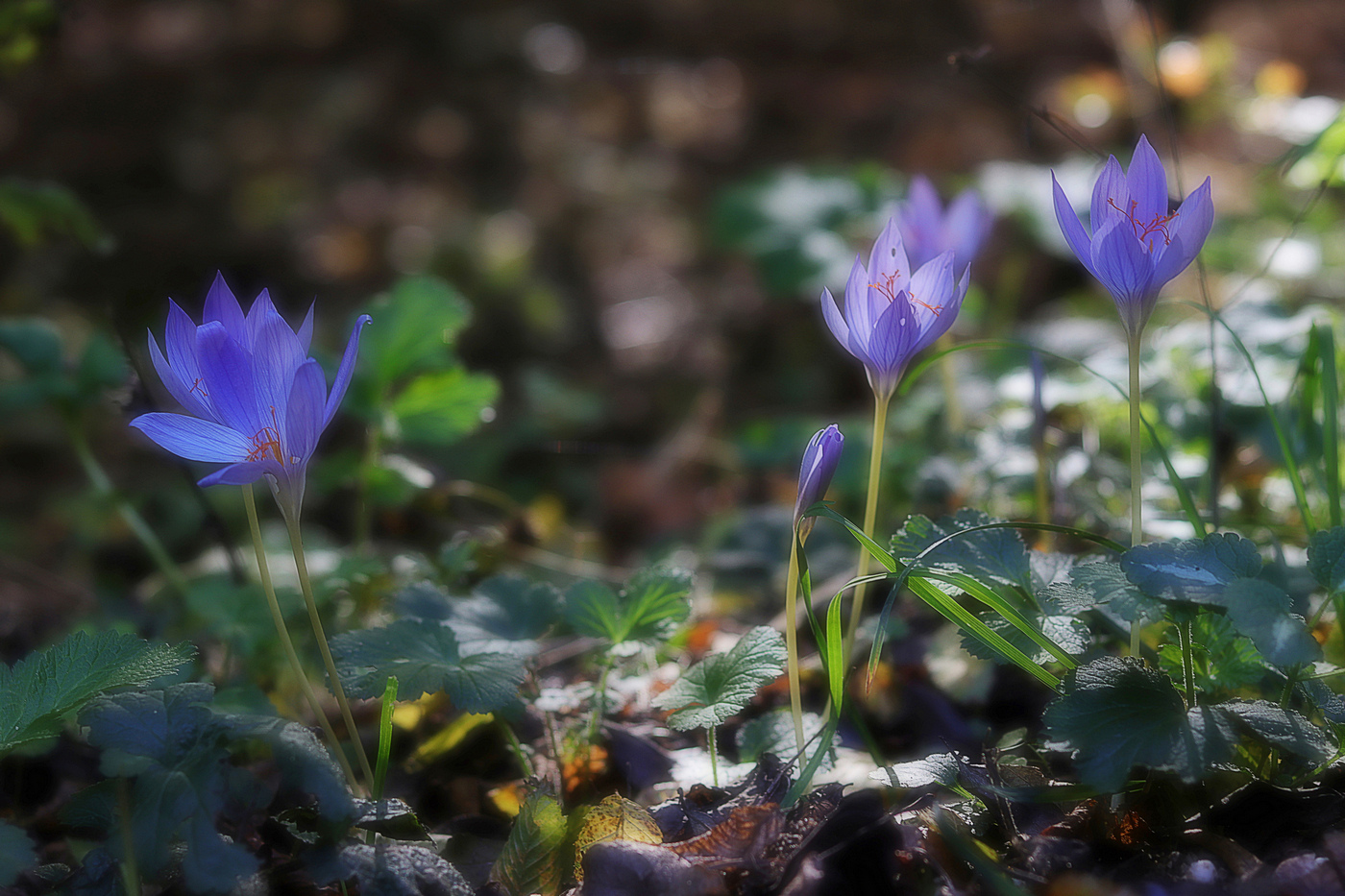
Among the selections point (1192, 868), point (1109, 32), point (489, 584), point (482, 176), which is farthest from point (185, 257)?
point (1109, 32)

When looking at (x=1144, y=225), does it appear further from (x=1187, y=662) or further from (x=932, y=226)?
(x=932, y=226)

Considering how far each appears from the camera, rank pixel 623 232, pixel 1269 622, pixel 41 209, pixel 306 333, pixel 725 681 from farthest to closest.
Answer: pixel 623 232 < pixel 41 209 < pixel 725 681 < pixel 306 333 < pixel 1269 622

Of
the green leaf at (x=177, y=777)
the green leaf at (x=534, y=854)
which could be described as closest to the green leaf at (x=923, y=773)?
the green leaf at (x=534, y=854)

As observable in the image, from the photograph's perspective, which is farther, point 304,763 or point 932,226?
point 932,226

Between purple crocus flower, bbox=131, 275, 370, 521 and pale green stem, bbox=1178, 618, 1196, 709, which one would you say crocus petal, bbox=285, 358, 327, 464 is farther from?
pale green stem, bbox=1178, 618, 1196, 709

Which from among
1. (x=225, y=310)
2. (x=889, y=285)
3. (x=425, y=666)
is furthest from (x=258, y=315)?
(x=889, y=285)

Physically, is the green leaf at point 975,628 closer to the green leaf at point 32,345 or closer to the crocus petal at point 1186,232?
the crocus petal at point 1186,232
